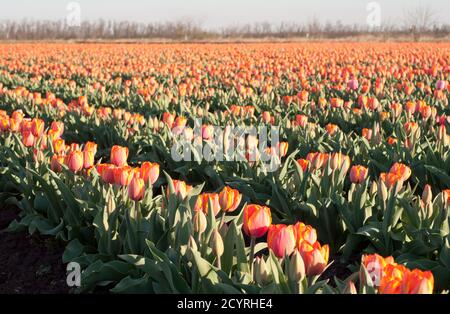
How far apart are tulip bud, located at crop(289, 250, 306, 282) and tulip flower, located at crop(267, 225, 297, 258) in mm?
92

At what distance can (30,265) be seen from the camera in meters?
3.43

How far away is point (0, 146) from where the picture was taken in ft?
15.9

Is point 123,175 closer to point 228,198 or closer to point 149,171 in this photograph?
point 149,171

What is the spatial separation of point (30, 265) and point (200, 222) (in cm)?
165

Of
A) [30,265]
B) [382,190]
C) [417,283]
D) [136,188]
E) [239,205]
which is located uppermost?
[417,283]

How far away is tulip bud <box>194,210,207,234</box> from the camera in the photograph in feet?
7.54

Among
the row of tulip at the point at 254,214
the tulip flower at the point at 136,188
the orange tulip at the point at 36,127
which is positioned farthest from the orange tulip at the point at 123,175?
the orange tulip at the point at 36,127

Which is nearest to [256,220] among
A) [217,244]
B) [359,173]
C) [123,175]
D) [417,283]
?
[217,244]

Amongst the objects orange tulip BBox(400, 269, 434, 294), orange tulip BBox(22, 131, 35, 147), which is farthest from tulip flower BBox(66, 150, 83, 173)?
orange tulip BBox(400, 269, 434, 294)

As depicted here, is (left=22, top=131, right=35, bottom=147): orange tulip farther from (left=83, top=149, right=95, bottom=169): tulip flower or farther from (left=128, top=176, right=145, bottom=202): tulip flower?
(left=128, top=176, right=145, bottom=202): tulip flower

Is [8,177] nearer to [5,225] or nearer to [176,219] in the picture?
[5,225]

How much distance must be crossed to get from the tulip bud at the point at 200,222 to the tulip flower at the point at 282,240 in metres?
0.45

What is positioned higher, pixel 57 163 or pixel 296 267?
pixel 296 267
